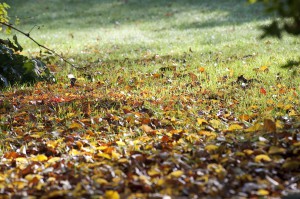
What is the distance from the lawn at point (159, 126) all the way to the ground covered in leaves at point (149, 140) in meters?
0.01

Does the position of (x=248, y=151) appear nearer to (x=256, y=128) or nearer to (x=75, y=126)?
(x=256, y=128)

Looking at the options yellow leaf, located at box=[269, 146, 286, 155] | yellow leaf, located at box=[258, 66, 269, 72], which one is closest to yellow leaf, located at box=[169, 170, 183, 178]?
yellow leaf, located at box=[269, 146, 286, 155]

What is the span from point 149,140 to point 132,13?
16272 millimetres

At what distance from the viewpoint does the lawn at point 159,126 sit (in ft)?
11.6

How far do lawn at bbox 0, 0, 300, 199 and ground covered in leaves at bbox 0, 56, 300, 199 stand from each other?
11mm

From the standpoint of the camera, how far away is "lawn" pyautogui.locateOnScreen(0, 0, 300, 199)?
11.6ft

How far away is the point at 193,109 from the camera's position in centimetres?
570

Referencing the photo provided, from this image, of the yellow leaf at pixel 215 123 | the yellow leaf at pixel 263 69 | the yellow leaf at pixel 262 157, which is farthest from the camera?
the yellow leaf at pixel 263 69

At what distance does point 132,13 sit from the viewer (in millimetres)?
20500

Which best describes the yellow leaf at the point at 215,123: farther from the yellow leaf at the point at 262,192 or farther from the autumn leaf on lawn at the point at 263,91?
the yellow leaf at the point at 262,192

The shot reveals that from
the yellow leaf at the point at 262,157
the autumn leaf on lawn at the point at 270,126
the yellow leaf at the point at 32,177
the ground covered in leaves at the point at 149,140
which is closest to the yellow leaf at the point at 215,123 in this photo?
the ground covered in leaves at the point at 149,140

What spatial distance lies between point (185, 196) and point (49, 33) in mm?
13370

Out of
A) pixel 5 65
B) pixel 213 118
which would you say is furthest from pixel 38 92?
pixel 213 118

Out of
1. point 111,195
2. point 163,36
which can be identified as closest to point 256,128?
point 111,195
